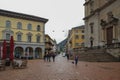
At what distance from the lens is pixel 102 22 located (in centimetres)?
3859

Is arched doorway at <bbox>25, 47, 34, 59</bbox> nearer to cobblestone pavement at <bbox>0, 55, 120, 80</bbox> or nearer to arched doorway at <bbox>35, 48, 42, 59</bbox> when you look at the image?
arched doorway at <bbox>35, 48, 42, 59</bbox>

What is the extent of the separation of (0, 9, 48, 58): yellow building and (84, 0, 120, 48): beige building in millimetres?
13110

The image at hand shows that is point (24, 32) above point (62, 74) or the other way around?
above

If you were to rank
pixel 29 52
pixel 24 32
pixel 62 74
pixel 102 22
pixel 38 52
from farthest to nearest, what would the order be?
pixel 38 52 < pixel 29 52 < pixel 24 32 < pixel 102 22 < pixel 62 74

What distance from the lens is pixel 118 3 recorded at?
33.6 metres

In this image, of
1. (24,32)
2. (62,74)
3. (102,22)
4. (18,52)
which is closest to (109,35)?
(102,22)


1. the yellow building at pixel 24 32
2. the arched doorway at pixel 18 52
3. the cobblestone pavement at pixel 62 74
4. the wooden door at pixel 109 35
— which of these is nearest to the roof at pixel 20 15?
the yellow building at pixel 24 32

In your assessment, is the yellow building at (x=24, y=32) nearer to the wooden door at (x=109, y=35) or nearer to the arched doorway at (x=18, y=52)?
the arched doorway at (x=18, y=52)

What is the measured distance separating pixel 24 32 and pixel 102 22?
2030 centimetres

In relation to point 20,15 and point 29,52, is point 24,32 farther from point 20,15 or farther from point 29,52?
point 29,52

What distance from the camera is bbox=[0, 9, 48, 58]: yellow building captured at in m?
45.2

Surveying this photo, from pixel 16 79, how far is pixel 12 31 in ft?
118

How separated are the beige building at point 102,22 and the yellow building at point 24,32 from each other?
1311cm

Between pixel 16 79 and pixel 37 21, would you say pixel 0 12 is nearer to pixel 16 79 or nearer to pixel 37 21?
pixel 37 21
